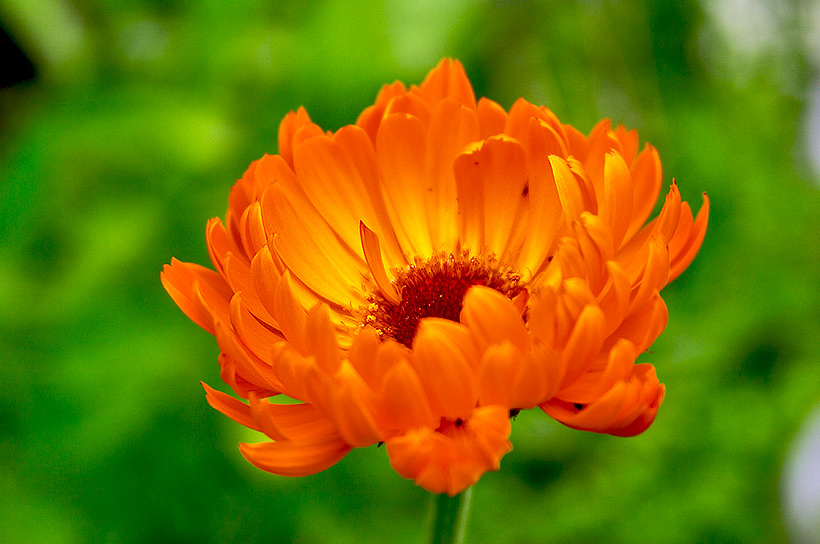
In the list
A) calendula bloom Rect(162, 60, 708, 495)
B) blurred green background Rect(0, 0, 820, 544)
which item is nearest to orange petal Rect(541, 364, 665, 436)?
calendula bloom Rect(162, 60, 708, 495)

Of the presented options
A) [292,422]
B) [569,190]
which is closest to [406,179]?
[569,190]

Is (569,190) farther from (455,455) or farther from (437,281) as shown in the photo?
(437,281)

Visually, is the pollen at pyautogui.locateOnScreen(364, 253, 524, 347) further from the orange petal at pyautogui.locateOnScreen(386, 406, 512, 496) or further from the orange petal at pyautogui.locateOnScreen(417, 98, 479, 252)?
the orange petal at pyautogui.locateOnScreen(386, 406, 512, 496)

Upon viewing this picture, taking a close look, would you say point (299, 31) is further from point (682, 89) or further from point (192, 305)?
point (192, 305)

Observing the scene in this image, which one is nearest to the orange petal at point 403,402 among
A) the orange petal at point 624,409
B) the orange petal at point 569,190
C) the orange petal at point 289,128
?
the orange petal at point 624,409

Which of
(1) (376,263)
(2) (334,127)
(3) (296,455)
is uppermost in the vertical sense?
(2) (334,127)

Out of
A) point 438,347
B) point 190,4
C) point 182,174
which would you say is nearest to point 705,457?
point 438,347

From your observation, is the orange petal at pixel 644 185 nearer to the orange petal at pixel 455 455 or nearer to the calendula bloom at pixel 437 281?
the calendula bloom at pixel 437 281
